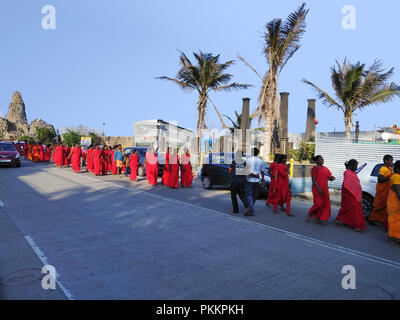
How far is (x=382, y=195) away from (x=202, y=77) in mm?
16630

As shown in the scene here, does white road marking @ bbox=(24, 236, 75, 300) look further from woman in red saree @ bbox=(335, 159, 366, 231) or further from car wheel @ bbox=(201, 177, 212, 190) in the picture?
car wheel @ bbox=(201, 177, 212, 190)

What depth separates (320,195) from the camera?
7.59 m

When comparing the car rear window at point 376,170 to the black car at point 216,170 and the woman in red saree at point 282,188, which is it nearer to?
the woman in red saree at point 282,188

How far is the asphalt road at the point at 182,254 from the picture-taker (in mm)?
3977

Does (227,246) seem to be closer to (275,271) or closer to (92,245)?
(275,271)

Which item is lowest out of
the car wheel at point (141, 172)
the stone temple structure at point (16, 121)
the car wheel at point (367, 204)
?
the car wheel at point (367, 204)

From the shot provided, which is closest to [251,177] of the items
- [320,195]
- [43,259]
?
[320,195]

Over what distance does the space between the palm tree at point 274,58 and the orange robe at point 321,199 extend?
972cm

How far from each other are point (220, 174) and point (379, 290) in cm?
899

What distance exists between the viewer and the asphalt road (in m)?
3.98

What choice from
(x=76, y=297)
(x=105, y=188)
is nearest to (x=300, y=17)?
(x=105, y=188)

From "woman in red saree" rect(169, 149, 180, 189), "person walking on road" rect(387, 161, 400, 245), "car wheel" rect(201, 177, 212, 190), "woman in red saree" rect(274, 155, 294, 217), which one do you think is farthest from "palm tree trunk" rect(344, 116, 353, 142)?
"person walking on road" rect(387, 161, 400, 245)

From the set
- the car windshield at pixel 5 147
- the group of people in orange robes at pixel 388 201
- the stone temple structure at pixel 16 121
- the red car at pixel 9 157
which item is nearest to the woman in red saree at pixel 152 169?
the group of people in orange robes at pixel 388 201

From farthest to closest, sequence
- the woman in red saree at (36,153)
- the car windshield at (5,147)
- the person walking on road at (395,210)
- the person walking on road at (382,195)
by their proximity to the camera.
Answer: the woman in red saree at (36,153), the car windshield at (5,147), the person walking on road at (382,195), the person walking on road at (395,210)
